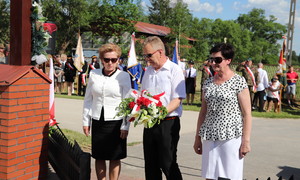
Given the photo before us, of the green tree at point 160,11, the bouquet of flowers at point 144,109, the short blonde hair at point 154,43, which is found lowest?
the bouquet of flowers at point 144,109

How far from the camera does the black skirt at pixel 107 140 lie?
4.20 metres

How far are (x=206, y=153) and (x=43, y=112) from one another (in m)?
2.20

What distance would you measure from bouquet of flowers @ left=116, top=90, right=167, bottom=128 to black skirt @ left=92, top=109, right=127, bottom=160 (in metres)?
0.54

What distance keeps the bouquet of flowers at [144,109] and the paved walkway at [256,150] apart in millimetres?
1844

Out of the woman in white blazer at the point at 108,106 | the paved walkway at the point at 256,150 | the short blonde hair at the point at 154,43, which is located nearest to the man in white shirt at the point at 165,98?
the short blonde hair at the point at 154,43

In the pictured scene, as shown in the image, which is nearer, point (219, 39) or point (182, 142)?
point (182, 142)

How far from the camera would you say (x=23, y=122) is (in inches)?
163

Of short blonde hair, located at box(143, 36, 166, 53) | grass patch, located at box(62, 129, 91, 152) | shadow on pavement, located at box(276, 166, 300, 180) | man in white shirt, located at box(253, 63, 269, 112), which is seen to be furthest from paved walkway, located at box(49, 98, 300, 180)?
short blonde hair, located at box(143, 36, 166, 53)

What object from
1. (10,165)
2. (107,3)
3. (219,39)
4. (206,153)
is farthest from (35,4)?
(219,39)

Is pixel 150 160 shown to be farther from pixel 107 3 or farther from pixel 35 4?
pixel 107 3

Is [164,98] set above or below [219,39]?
below

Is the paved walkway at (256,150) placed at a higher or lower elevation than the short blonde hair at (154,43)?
lower

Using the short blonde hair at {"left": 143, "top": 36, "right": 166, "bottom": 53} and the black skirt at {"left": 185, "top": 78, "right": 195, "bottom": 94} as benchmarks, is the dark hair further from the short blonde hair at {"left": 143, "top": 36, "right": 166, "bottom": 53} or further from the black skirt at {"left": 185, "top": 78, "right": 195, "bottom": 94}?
the black skirt at {"left": 185, "top": 78, "right": 195, "bottom": 94}

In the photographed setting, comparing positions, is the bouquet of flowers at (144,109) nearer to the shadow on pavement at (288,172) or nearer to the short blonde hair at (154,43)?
the short blonde hair at (154,43)
